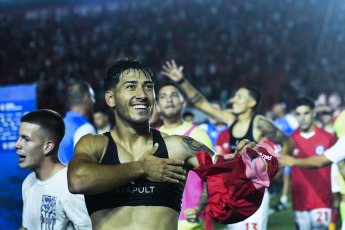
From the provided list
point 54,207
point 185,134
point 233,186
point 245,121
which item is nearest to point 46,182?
point 54,207

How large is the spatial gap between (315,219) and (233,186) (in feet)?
13.8

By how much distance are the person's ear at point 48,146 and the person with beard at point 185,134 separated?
163cm

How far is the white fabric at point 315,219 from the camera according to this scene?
20.3ft

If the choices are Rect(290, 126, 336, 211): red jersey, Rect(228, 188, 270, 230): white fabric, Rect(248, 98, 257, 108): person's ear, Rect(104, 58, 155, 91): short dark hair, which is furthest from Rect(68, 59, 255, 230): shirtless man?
Rect(290, 126, 336, 211): red jersey

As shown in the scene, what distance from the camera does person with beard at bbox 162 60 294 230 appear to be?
5250 mm

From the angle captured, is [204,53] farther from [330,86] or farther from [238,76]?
[330,86]

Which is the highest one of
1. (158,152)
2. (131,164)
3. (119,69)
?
(119,69)

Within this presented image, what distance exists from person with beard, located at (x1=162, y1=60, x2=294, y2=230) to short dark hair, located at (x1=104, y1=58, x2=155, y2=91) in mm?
2580

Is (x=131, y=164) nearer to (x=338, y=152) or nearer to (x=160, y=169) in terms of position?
(x=160, y=169)

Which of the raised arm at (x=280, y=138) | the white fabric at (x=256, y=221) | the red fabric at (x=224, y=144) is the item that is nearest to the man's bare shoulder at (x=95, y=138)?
the white fabric at (x=256, y=221)

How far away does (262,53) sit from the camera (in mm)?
22703

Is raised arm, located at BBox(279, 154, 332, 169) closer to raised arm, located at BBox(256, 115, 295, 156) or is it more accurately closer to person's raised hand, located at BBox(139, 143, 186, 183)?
raised arm, located at BBox(256, 115, 295, 156)

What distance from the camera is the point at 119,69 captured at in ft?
8.95

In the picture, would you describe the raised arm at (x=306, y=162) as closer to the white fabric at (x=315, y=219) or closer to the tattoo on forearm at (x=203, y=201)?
the tattoo on forearm at (x=203, y=201)
